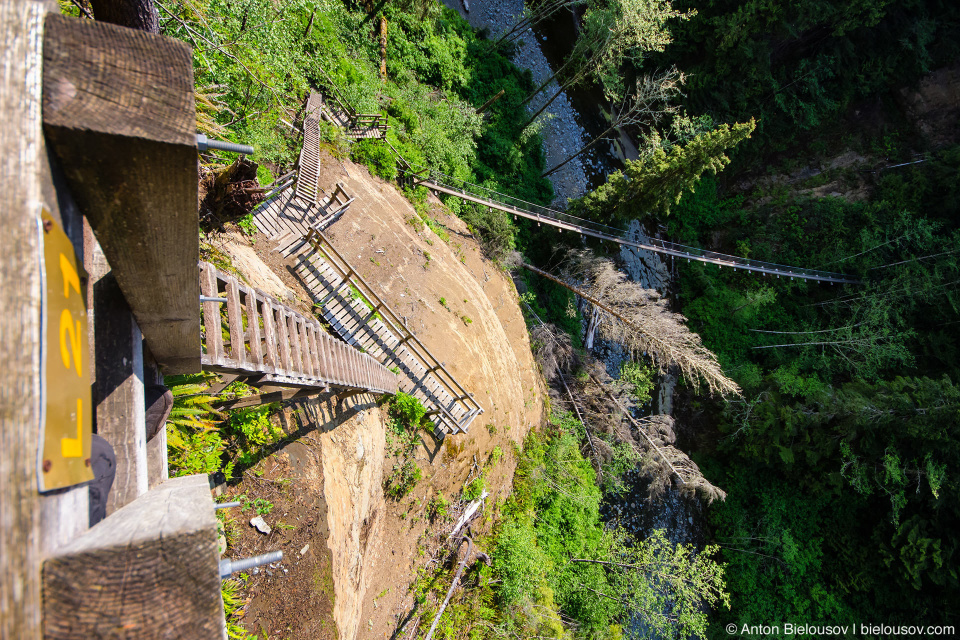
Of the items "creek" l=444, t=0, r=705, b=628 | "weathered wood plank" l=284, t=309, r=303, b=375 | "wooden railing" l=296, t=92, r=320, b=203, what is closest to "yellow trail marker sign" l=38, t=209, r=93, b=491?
"weathered wood plank" l=284, t=309, r=303, b=375

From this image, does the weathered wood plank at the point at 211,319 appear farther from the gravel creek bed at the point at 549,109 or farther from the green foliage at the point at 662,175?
the gravel creek bed at the point at 549,109

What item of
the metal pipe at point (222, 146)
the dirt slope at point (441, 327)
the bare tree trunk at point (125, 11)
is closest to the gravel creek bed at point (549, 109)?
the dirt slope at point (441, 327)

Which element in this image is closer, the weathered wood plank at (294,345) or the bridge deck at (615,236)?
the weathered wood plank at (294,345)

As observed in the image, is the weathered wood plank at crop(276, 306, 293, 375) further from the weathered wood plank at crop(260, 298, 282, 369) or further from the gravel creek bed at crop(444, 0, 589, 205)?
the gravel creek bed at crop(444, 0, 589, 205)

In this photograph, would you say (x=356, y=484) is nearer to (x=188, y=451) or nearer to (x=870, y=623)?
(x=188, y=451)

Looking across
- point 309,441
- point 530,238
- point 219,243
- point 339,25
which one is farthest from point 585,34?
point 309,441

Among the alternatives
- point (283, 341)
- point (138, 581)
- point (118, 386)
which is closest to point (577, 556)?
point (283, 341)

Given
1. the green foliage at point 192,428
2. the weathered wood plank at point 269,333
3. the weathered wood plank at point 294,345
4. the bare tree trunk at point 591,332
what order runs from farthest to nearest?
the bare tree trunk at point 591,332 → the green foliage at point 192,428 → the weathered wood plank at point 294,345 → the weathered wood plank at point 269,333
